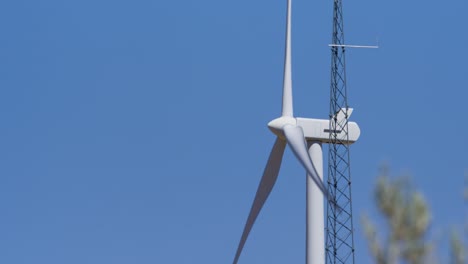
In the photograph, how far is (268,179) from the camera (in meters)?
58.7

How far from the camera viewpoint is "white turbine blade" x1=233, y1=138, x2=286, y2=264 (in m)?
58.6

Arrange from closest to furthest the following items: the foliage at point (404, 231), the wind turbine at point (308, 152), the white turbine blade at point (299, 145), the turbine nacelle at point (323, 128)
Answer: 1. the foliage at point (404, 231)
2. the white turbine blade at point (299, 145)
3. the wind turbine at point (308, 152)
4. the turbine nacelle at point (323, 128)

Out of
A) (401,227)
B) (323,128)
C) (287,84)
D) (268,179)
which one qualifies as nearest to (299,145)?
(268,179)

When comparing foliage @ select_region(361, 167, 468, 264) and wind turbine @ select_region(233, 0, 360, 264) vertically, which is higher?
wind turbine @ select_region(233, 0, 360, 264)

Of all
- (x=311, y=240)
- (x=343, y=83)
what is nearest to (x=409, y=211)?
(x=311, y=240)

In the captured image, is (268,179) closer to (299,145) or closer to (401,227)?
(299,145)

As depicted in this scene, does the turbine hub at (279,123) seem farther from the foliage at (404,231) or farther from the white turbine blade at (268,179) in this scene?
the foliage at (404,231)

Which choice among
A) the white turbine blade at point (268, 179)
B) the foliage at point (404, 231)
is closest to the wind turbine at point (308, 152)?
the white turbine blade at point (268, 179)

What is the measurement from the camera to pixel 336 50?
64.1m

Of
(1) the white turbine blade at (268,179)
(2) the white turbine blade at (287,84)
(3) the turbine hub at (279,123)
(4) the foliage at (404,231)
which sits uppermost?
(2) the white turbine blade at (287,84)

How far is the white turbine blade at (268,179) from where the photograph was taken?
192 ft

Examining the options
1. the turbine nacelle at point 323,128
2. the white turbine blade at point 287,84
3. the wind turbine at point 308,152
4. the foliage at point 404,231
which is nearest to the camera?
the foliage at point 404,231

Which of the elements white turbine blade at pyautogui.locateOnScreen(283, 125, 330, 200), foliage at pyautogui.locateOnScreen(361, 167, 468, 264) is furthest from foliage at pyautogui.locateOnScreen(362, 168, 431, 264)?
white turbine blade at pyautogui.locateOnScreen(283, 125, 330, 200)

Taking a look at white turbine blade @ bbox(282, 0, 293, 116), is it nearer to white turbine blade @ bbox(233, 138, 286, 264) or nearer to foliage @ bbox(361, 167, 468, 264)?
white turbine blade @ bbox(233, 138, 286, 264)
